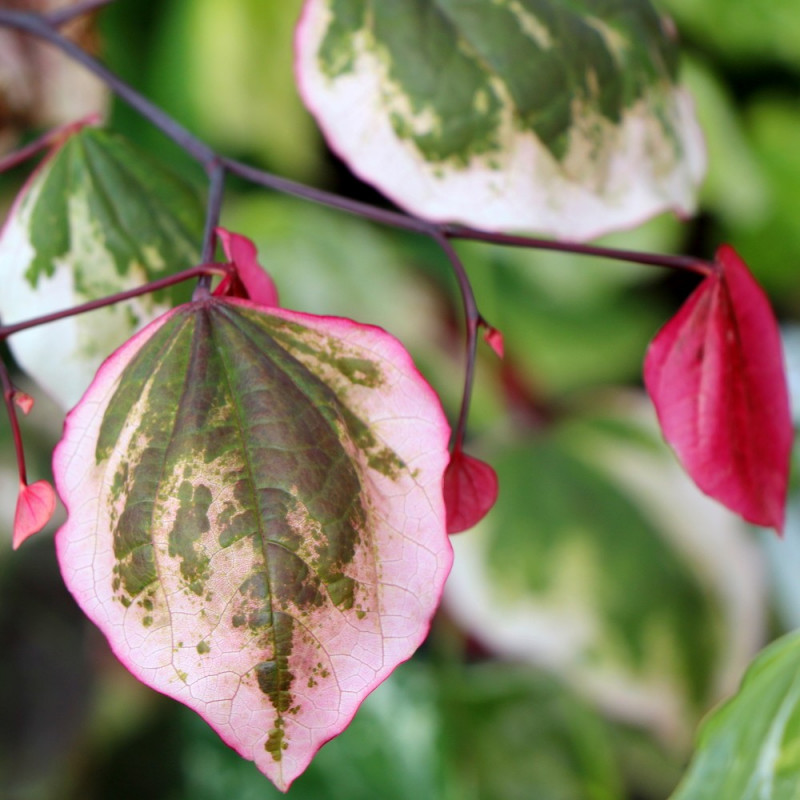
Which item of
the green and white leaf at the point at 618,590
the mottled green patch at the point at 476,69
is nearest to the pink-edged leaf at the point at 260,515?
the mottled green patch at the point at 476,69

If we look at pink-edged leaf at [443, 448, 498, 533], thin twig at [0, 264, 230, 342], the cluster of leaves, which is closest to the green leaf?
the cluster of leaves

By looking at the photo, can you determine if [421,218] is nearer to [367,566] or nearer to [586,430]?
[367,566]

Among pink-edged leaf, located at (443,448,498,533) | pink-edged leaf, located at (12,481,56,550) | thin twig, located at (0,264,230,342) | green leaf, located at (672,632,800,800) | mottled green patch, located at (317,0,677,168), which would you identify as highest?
mottled green patch, located at (317,0,677,168)

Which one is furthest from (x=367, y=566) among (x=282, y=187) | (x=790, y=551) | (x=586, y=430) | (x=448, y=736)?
(x=790, y=551)

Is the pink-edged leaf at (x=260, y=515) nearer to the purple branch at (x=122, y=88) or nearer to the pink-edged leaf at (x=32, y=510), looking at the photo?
the pink-edged leaf at (x=32, y=510)

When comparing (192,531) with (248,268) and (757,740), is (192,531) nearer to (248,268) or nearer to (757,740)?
(248,268)

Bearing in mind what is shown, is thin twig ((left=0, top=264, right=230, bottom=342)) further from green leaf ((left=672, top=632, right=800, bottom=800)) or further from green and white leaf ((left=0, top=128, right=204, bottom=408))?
green leaf ((left=672, top=632, right=800, bottom=800))

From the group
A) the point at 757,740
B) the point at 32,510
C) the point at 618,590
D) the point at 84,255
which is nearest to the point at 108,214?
the point at 84,255
